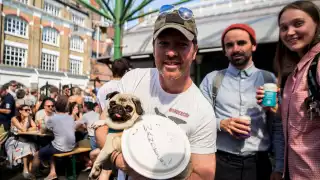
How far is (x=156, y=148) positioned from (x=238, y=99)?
1.28 metres

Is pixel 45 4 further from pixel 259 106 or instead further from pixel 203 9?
pixel 259 106

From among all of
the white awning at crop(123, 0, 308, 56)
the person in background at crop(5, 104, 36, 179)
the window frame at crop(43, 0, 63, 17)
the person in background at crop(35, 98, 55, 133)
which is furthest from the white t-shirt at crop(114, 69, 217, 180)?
the window frame at crop(43, 0, 63, 17)

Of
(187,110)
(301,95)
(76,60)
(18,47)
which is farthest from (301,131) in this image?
(76,60)

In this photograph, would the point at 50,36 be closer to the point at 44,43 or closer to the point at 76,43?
the point at 44,43

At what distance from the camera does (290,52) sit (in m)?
2.09

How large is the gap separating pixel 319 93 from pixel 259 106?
2.97ft

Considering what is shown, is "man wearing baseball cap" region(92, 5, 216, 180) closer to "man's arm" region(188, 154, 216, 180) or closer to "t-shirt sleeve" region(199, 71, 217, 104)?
"man's arm" region(188, 154, 216, 180)

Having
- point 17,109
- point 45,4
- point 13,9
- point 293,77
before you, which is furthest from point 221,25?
point 45,4

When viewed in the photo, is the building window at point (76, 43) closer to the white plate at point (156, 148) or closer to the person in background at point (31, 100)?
the person in background at point (31, 100)

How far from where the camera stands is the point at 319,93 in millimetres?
1574

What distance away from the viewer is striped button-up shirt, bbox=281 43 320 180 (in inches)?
64.4

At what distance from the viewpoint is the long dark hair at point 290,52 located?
1805 mm

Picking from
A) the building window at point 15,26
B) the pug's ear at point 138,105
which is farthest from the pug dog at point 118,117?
the building window at point 15,26

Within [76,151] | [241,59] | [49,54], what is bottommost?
[76,151]
